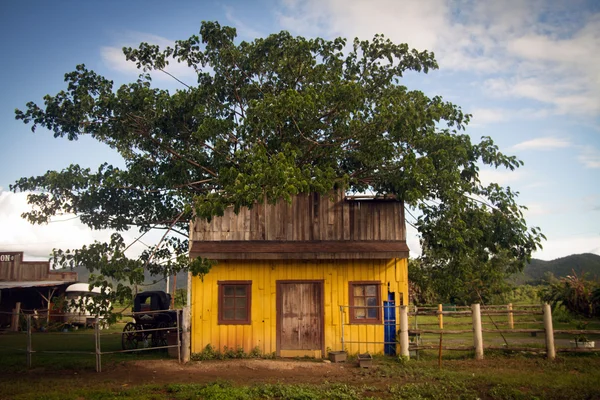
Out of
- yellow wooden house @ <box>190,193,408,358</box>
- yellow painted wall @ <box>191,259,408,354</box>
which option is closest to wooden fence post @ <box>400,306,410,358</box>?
yellow wooden house @ <box>190,193,408,358</box>

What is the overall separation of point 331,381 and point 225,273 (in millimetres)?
5811

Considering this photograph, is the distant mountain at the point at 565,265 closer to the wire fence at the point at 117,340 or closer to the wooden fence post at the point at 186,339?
the wire fence at the point at 117,340

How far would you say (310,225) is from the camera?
17938mm

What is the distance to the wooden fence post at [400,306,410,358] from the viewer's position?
53.3 feet

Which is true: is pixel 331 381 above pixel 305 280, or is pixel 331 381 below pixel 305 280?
below

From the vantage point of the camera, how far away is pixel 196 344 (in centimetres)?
1691

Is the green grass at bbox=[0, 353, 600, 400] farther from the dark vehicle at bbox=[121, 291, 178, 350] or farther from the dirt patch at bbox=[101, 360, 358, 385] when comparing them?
the dark vehicle at bbox=[121, 291, 178, 350]

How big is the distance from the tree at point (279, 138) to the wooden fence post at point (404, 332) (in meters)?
4.21

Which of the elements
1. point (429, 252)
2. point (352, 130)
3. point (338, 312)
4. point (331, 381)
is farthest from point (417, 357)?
point (352, 130)

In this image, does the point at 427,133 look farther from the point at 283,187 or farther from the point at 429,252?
the point at 283,187

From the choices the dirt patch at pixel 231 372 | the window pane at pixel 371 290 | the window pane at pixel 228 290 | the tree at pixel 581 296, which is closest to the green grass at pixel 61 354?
the dirt patch at pixel 231 372

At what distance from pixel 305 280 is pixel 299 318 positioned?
129cm

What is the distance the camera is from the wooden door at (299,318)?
1702 cm

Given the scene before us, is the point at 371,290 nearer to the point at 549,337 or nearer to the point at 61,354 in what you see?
the point at 549,337
